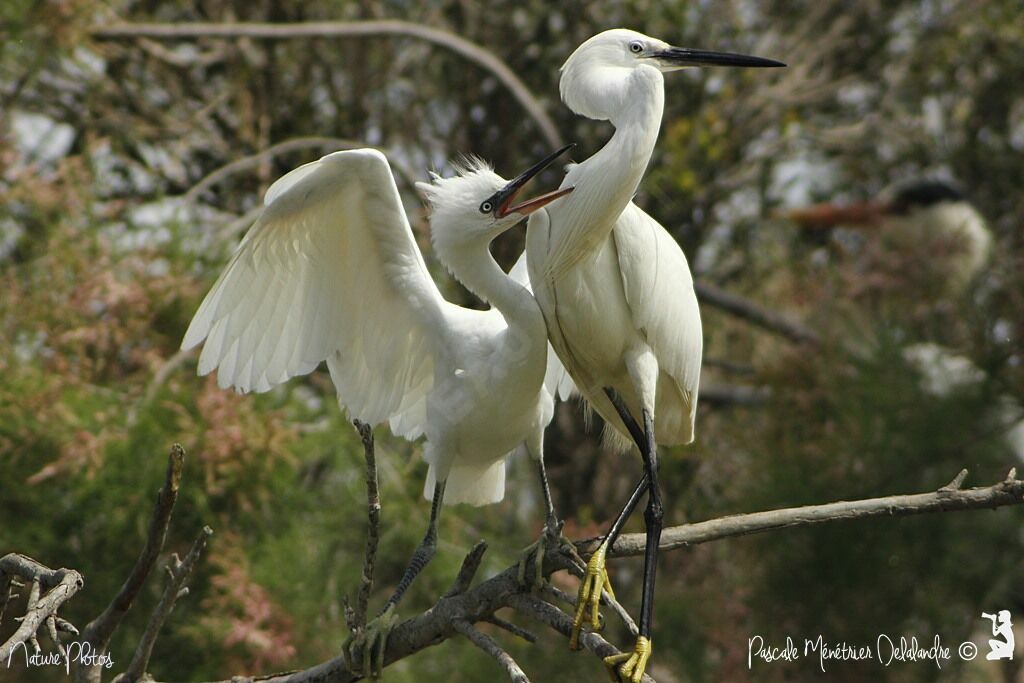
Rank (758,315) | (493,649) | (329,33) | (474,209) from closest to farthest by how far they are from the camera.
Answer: (493,649) → (474,209) → (329,33) → (758,315)

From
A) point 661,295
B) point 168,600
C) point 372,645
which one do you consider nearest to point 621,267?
point 661,295

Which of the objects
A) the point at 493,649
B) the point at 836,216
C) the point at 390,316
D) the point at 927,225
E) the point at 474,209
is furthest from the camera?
the point at 927,225

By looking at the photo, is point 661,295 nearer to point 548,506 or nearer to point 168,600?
point 548,506

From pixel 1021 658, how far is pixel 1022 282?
1332 mm

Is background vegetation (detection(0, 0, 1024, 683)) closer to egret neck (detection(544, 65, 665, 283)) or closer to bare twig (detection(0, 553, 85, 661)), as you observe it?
egret neck (detection(544, 65, 665, 283))

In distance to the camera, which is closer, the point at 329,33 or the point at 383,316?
the point at 383,316

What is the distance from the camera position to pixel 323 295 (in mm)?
2623

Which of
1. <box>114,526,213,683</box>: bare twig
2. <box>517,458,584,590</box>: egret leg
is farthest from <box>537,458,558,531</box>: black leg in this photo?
<box>114,526,213,683</box>: bare twig

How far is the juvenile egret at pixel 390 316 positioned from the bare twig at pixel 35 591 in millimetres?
679

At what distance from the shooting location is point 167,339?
352 cm

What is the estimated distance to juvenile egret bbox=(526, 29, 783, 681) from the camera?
234 cm

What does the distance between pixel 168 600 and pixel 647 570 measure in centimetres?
80

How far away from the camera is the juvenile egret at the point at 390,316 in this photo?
2422mm

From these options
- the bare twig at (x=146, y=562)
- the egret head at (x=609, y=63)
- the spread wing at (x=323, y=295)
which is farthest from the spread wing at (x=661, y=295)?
the bare twig at (x=146, y=562)
